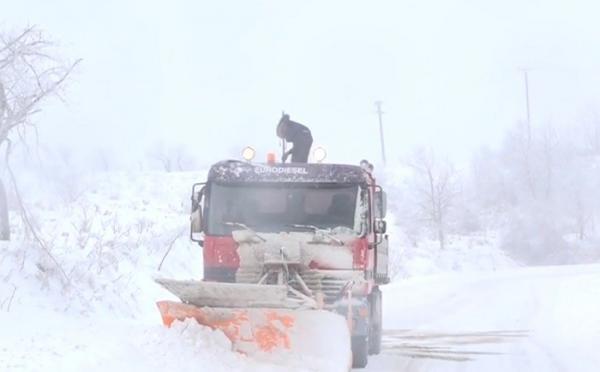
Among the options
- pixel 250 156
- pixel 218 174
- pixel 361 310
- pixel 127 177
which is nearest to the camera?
pixel 361 310

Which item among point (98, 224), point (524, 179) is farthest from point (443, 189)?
point (98, 224)

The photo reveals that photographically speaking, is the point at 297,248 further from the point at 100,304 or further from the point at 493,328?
the point at 493,328

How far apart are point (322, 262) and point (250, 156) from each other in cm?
231

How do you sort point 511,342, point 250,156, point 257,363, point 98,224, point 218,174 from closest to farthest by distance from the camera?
point 257,363 → point 218,174 → point 250,156 → point 511,342 → point 98,224

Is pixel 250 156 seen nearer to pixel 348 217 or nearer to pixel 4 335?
pixel 348 217

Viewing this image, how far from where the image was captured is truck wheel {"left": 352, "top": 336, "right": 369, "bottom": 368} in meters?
9.22

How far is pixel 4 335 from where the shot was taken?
9.60 meters

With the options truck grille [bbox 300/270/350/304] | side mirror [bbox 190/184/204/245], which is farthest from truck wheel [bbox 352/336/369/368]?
side mirror [bbox 190/184/204/245]

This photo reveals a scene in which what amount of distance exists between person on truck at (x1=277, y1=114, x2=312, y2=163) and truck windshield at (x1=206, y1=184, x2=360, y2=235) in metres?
1.87

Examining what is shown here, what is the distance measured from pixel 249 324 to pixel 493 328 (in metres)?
7.93

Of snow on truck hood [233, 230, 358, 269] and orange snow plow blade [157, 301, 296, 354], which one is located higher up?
snow on truck hood [233, 230, 358, 269]

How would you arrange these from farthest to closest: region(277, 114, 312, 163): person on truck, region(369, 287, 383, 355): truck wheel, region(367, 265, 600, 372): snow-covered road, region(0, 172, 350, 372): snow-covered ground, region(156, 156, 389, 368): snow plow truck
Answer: region(277, 114, 312, 163): person on truck < region(369, 287, 383, 355): truck wheel < region(367, 265, 600, 372): snow-covered road < region(156, 156, 389, 368): snow plow truck < region(0, 172, 350, 372): snow-covered ground

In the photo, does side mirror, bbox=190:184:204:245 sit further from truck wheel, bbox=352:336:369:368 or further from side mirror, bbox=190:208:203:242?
truck wheel, bbox=352:336:369:368

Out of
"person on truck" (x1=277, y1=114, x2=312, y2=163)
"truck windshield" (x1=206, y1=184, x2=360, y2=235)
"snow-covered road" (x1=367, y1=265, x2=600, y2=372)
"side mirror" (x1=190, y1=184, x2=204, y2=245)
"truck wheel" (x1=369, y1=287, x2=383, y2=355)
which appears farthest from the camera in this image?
"person on truck" (x1=277, y1=114, x2=312, y2=163)
